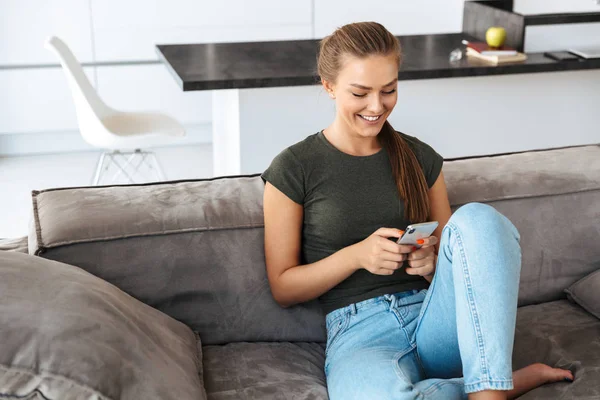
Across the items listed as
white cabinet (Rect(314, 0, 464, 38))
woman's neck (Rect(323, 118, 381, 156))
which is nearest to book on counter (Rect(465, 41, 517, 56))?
white cabinet (Rect(314, 0, 464, 38))

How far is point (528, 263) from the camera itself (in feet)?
7.04

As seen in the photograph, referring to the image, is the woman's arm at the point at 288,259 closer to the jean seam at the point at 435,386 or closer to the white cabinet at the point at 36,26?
the jean seam at the point at 435,386

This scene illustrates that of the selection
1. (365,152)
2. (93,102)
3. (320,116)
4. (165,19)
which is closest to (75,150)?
(165,19)

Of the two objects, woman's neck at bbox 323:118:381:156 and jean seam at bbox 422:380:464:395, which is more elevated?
woman's neck at bbox 323:118:381:156

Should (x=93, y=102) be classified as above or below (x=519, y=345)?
above

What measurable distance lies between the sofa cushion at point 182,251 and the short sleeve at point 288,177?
0.44 feet

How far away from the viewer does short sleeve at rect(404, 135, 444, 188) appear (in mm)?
1970

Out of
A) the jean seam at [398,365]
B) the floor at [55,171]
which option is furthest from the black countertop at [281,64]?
the jean seam at [398,365]

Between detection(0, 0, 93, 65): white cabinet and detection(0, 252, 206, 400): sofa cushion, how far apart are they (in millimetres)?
3281

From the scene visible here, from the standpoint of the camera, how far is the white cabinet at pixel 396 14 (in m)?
5.03

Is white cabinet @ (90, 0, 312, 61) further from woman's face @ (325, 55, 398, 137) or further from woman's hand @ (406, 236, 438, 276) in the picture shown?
woman's hand @ (406, 236, 438, 276)

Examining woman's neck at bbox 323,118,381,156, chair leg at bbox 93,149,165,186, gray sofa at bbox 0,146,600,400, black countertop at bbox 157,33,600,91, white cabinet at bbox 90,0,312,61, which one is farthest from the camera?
white cabinet at bbox 90,0,312,61

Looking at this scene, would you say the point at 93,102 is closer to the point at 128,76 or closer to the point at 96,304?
the point at 128,76

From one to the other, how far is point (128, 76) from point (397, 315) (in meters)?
3.43
